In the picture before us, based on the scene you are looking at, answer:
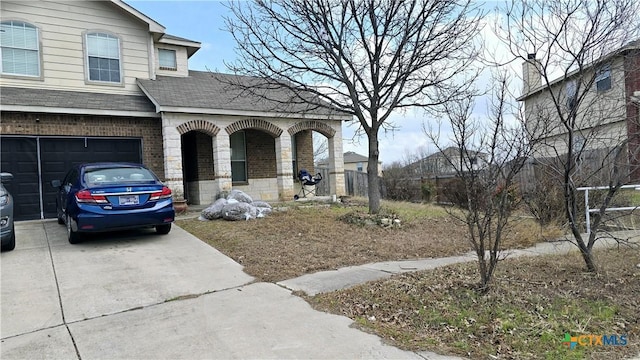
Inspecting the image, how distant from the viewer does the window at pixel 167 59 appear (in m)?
14.8

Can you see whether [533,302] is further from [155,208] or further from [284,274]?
[155,208]

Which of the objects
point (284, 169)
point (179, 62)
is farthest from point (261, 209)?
point (179, 62)

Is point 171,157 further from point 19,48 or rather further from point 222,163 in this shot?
point 19,48

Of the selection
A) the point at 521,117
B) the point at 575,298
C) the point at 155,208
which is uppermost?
the point at 521,117

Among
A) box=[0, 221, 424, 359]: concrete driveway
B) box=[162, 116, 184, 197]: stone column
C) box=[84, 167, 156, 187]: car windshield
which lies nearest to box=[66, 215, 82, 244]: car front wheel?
box=[0, 221, 424, 359]: concrete driveway

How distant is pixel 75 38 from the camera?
1245 cm

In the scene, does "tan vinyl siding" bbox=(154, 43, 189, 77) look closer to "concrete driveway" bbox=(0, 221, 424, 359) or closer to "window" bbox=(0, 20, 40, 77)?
"window" bbox=(0, 20, 40, 77)

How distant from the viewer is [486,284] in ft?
16.4

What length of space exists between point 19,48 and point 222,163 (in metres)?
6.45

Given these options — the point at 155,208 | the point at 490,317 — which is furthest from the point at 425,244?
the point at 155,208

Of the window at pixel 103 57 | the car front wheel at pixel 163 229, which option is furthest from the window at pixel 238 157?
the car front wheel at pixel 163 229

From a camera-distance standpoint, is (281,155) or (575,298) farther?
(281,155)

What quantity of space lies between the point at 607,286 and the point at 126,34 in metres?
14.3

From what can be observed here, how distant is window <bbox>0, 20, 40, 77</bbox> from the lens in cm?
1138
